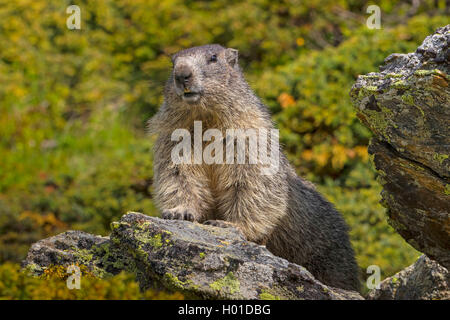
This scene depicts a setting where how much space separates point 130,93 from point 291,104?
4603mm

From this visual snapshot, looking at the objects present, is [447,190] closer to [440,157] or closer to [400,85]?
[440,157]

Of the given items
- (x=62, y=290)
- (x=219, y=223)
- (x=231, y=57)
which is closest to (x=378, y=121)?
(x=219, y=223)

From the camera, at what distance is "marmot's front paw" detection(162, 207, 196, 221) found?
219 inches

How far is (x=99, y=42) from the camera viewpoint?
14.7m

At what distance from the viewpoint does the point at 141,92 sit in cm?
1323

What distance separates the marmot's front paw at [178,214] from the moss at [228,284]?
1.36m

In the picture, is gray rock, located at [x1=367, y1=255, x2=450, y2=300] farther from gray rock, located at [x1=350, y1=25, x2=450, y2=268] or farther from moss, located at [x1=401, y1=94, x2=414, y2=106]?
moss, located at [x1=401, y1=94, x2=414, y2=106]

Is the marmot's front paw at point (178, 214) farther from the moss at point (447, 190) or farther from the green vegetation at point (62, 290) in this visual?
the moss at point (447, 190)

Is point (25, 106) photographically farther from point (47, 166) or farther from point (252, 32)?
point (252, 32)

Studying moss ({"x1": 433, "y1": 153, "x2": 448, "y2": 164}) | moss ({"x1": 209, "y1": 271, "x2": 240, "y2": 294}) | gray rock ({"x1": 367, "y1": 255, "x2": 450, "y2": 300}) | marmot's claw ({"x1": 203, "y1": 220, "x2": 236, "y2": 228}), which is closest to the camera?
moss ({"x1": 209, "y1": 271, "x2": 240, "y2": 294})

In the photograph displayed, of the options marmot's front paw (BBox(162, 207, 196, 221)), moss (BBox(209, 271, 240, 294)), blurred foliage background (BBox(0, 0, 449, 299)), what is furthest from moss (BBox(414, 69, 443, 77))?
blurred foliage background (BBox(0, 0, 449, 299))

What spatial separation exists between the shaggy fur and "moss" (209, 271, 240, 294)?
126 centimetres

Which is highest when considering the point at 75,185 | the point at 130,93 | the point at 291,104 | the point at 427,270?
Result: the point at 130,93
